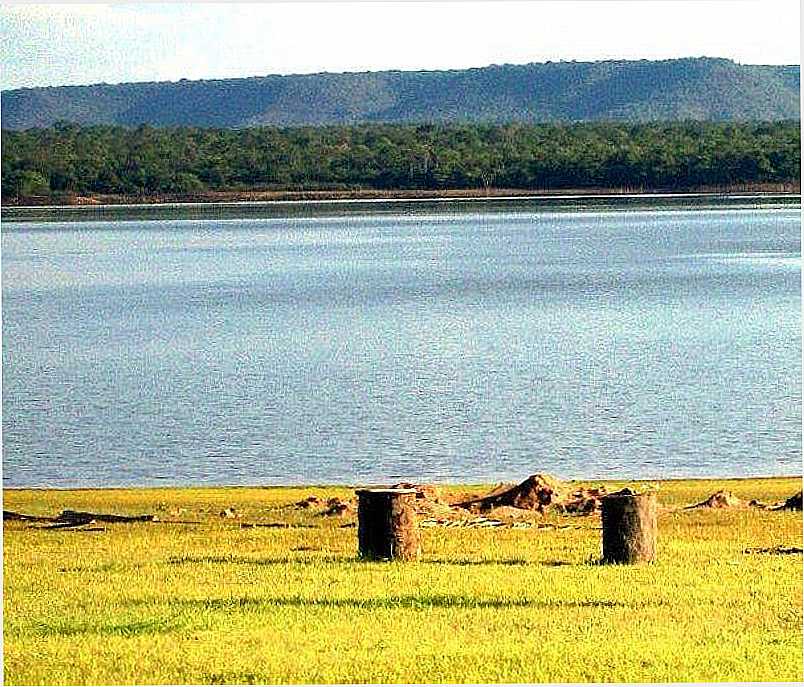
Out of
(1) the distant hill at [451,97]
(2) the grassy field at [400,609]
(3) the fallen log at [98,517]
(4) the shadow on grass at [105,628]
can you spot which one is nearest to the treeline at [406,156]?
(1) the distant hill at [451,97]

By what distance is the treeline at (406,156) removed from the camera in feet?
65.0

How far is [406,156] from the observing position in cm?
2023

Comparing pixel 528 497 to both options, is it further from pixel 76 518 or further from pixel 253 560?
pixel 76 518

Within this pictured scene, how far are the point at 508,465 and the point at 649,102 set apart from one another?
16.6 metres

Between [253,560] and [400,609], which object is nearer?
[400,609]

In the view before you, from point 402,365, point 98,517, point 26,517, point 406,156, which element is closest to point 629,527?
point 98,517

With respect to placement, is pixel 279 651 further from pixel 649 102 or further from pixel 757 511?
pixel 649 102

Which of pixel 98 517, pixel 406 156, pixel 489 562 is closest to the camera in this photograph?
pixel 489 562

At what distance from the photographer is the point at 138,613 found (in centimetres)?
429

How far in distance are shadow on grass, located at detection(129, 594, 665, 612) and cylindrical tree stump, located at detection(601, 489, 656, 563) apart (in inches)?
14.8

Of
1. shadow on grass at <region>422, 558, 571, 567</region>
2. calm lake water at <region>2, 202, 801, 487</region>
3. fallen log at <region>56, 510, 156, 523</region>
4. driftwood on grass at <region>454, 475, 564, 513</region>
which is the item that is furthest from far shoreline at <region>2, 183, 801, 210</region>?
shadow on grass at <region>422, 558, 571, 567</region>

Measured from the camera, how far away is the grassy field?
12.9 ft

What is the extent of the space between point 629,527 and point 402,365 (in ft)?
31.4

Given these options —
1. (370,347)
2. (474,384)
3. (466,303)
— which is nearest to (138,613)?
(474,384)
